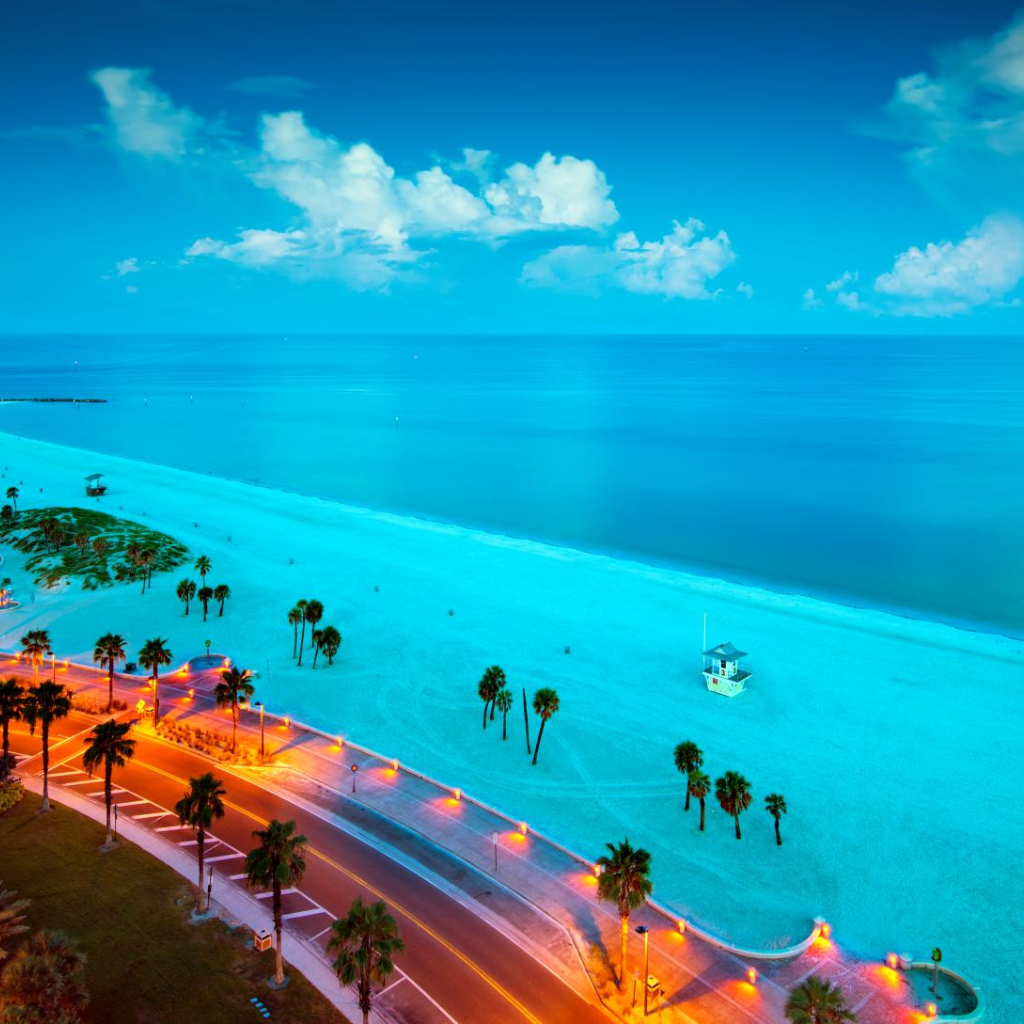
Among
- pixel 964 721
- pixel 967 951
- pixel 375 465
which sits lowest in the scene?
pixel 967 951

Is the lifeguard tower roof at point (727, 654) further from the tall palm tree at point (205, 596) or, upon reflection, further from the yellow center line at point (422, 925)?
the tall palm tree at point (205, 596)

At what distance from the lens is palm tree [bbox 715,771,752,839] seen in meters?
39.9

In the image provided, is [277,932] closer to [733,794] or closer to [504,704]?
[504,704]

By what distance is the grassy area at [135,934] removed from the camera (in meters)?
29.8

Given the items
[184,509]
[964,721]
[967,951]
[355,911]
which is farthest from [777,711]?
[184,509]

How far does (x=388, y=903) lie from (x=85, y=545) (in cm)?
6494

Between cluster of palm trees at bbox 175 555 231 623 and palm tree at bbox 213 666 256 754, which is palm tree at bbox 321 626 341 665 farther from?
cluster of palm trees at bbox 175 555 231 623

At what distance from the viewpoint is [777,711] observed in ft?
180

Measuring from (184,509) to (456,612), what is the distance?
56827 millimetres

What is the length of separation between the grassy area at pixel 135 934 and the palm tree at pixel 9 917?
61 cm

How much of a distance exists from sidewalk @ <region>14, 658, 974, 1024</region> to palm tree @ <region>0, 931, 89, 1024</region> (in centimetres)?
1403

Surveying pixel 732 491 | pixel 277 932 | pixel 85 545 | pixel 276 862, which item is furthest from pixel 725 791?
pixel 732 491

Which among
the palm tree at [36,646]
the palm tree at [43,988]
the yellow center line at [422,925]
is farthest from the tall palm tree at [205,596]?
the palm tree at [43,988]

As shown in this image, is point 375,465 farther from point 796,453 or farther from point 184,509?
point 796,453
